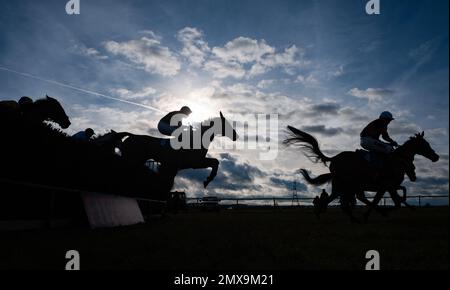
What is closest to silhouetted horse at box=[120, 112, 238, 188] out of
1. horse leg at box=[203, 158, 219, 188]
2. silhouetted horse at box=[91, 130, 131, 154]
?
horse leg at box=[203, 158, 219, 188]

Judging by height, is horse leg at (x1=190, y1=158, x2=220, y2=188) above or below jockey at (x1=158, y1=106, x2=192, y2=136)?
below

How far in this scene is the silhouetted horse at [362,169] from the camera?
8492 millimetres

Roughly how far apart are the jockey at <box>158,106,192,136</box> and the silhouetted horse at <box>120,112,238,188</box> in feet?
1.07

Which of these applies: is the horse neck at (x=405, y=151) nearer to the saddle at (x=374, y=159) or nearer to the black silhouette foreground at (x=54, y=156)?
the saddle at (x=374, y=159)

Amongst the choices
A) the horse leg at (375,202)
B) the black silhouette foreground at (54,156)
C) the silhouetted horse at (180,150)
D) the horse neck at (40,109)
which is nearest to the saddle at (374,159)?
the horse leg at (375,202)

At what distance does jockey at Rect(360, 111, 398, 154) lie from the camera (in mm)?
8580

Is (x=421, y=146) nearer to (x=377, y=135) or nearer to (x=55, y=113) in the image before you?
(x=377, y=135)

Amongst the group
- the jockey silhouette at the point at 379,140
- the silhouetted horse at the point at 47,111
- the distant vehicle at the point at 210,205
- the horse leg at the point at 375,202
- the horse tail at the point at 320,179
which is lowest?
the distant vehicle at the point at 210,205

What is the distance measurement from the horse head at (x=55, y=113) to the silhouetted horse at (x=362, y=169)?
5598 millimetres

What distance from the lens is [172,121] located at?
33.4 feet

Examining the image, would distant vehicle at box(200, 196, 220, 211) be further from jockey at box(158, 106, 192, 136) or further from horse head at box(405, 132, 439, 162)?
horse head at box(405, 132, 439, 162)

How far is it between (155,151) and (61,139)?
12.8 ft

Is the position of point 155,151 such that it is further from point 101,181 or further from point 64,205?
point 64,205
